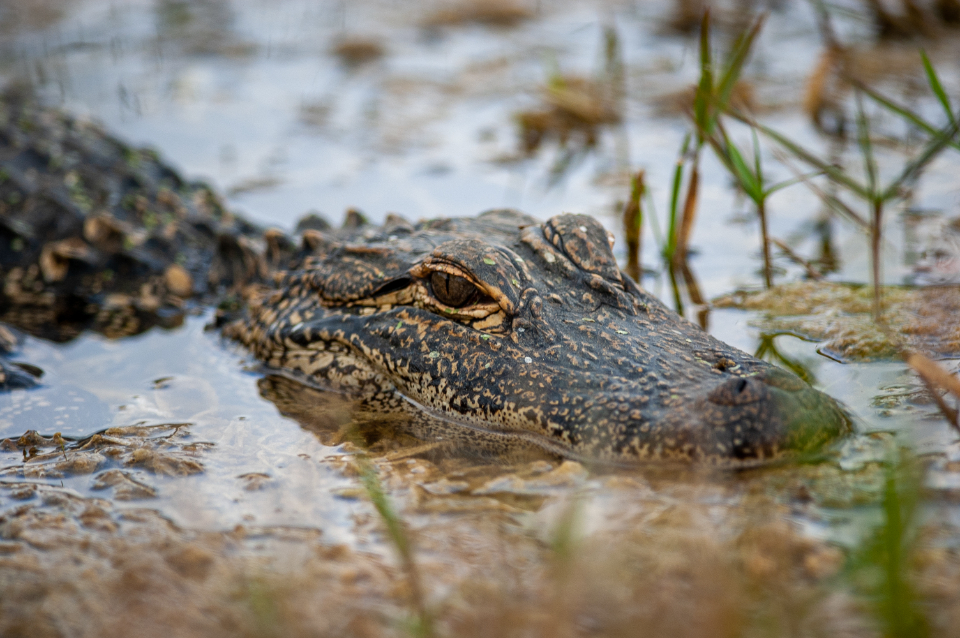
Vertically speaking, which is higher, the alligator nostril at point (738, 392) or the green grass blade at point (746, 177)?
the green grass blade at point (746, 177)

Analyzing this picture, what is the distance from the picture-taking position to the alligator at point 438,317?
2.71 meters

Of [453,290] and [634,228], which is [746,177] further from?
[453,290]

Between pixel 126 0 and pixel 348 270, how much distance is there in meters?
9.50

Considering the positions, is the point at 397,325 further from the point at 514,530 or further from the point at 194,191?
the point at 194,191

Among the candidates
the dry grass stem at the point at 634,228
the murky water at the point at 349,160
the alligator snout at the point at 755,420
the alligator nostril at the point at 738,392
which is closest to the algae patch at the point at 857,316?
the murky water at the point at 349,160

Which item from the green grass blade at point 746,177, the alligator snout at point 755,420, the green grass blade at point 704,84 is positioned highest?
the green grass blade at point 704,84

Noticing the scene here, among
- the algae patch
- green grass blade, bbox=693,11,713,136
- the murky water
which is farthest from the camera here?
green grass blade, bbox=693,11,713,136

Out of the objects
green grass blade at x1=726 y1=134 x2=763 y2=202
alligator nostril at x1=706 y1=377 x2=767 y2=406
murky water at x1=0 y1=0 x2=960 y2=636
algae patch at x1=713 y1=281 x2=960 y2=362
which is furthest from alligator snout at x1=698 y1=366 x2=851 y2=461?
green grass blade at x1=726 y1=134 x2=763 y2=202

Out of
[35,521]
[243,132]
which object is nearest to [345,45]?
[243,132]

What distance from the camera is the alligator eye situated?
3281 millimetres

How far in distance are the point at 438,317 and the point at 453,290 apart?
0.15m

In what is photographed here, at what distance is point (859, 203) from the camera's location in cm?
575

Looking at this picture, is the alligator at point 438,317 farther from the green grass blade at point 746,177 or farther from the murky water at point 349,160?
the green grass blade at point 746,177

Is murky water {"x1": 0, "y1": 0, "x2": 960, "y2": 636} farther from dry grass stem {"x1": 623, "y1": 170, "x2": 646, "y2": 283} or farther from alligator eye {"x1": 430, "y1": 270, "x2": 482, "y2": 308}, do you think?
alligator eye {"x1": 430, "y1": 270, "x2": 482, "y2": 308}
